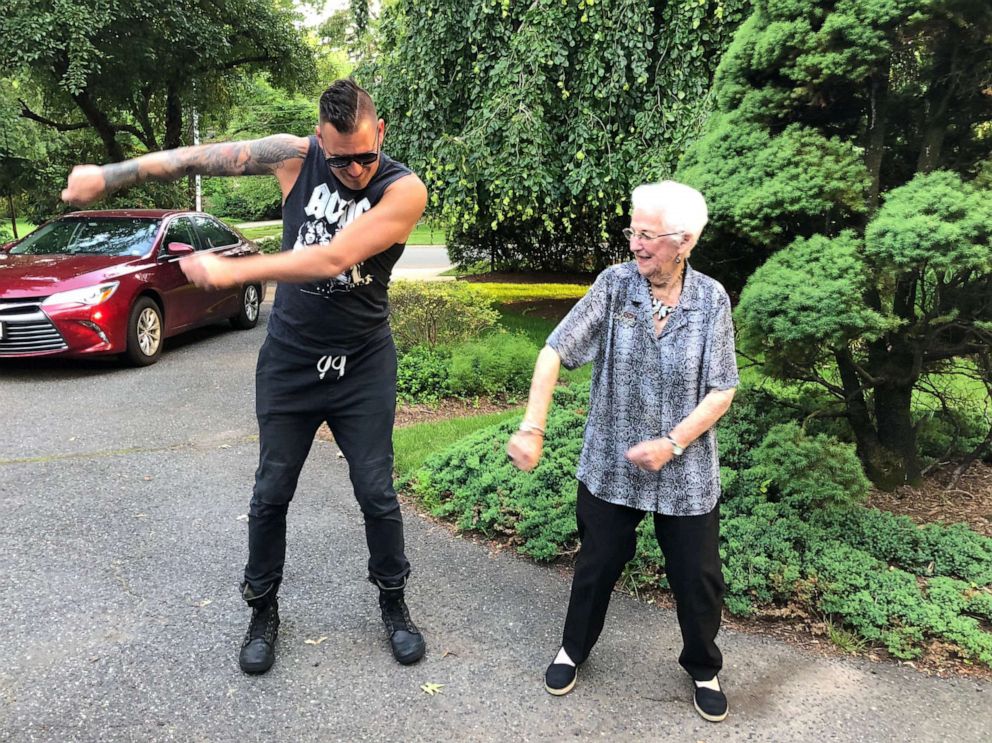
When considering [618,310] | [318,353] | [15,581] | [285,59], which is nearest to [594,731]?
[618,310]

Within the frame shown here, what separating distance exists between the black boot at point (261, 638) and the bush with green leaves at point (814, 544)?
1303 millimetres

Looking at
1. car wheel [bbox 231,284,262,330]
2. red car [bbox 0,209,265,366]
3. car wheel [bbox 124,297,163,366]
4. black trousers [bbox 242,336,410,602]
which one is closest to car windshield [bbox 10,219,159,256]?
red car [bbox 0,209,265,366]

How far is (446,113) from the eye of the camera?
350 inches

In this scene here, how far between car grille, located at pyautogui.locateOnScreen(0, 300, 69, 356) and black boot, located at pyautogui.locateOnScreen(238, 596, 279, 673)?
16.6 ft

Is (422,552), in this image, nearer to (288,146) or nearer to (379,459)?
(379,459)

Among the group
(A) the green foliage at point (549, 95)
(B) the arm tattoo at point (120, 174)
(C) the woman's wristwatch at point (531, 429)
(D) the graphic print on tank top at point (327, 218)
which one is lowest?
(C) the woman's wristwatch at point (531, 429)

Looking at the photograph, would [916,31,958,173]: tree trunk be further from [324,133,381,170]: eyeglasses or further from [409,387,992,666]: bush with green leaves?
[324,133,381,170]: eyeglasses

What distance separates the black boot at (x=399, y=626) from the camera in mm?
2791

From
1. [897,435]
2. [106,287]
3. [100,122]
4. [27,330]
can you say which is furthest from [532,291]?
[897,435]

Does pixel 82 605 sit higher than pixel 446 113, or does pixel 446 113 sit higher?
pixel 446 113

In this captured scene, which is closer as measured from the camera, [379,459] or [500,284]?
[379,459]

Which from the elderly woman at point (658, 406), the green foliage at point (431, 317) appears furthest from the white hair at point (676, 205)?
the green foliage at point (431, 317)

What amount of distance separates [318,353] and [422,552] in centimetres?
154

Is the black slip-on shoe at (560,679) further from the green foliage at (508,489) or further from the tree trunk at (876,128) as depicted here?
the tree trunk at (876,128)
